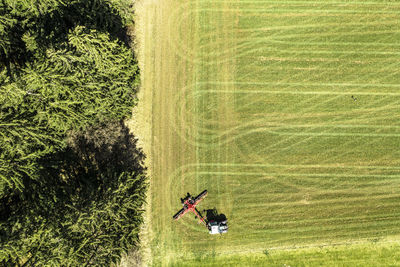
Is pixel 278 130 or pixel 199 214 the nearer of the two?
pixel 199 214

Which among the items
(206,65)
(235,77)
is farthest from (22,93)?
(235,77)

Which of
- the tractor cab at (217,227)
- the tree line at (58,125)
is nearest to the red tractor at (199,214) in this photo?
the tractor cab at (217,227)

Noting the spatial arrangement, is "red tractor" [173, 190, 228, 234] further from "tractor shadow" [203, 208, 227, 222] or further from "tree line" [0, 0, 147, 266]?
"tree line" [0, 0, 147, 266]

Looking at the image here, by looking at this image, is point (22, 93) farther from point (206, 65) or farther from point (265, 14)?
point (265, 14)

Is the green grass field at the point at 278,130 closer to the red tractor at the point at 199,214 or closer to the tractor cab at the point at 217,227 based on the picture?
the red tractor at the point at 199,214

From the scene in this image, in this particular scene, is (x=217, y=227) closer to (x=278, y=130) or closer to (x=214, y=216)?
(x=214, y=216)

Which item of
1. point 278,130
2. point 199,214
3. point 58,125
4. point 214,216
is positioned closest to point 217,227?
point 214,216
